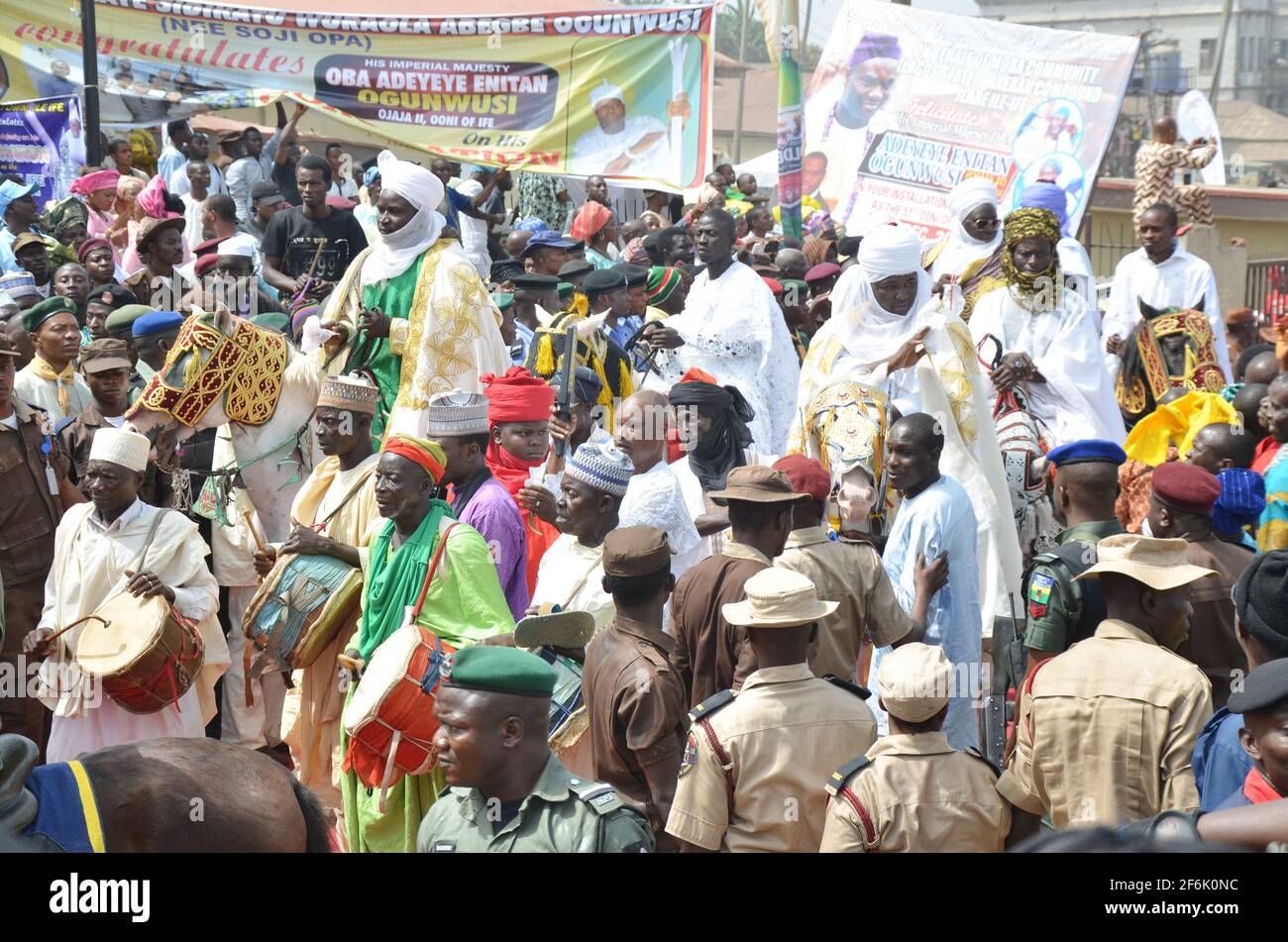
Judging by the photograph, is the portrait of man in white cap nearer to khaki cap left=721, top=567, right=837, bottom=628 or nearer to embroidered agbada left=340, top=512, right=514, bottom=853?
embroidered agbada left=340, top=512, right=514, bottom=853

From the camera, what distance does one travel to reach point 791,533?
5.64 metres

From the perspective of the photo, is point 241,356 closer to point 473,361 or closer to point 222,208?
point 473,361

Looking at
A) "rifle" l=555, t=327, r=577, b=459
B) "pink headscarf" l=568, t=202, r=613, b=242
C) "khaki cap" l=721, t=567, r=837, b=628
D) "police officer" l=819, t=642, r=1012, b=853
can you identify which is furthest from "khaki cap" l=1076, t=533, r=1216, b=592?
"pink headscarf" l=568, t=202, r=613, b=242

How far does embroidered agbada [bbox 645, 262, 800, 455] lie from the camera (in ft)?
31.4

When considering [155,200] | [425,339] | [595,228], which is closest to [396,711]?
[425,339]

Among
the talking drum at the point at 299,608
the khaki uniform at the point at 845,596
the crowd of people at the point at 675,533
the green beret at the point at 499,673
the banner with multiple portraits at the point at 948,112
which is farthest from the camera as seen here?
the banner with multiple portraits at the point at 948,112

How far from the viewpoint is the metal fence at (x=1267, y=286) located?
19609 millimetres

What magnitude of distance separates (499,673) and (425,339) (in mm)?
4733

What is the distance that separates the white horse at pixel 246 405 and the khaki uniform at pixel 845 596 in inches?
120

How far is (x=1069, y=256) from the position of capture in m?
9.96

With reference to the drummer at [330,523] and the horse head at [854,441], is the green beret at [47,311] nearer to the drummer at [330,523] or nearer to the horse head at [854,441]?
the drummer at [330,523]

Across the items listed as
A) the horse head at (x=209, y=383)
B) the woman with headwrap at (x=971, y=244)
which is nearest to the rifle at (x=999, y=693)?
the horse head at (x=209, y=383)

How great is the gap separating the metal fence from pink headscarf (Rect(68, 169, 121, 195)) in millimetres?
13226

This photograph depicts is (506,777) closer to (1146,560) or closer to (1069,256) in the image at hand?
(1146,560)
